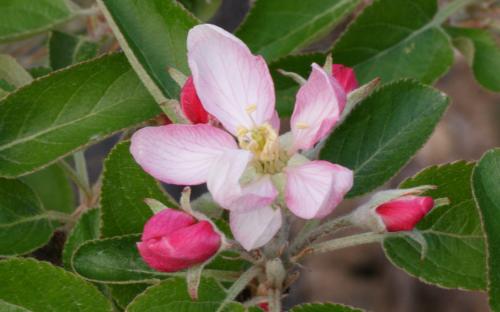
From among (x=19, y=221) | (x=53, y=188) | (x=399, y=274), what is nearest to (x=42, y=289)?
(x=19, y=221)

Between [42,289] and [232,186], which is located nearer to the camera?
[232,186]

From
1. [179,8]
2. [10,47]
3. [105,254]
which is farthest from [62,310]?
[10,47]

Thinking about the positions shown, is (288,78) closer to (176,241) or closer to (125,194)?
(125,194)

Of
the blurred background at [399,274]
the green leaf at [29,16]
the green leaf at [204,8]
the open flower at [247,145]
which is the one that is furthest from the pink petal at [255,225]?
the blurred background at [399,274]

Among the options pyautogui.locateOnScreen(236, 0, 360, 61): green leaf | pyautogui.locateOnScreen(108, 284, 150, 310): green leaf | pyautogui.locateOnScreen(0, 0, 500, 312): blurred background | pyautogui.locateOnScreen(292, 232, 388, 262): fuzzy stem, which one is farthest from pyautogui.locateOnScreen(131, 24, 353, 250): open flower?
pyautogui.locateOnScreen(0, 0, 500, 312): blurred background

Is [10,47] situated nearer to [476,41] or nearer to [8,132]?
[8,132]
